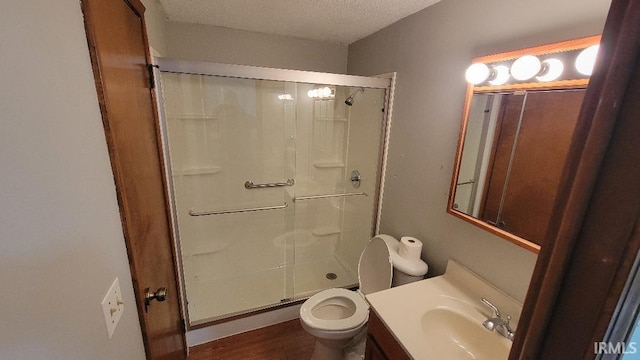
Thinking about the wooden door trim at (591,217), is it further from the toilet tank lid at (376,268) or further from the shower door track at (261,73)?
the shower door track at (261,73)

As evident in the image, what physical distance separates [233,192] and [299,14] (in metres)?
1.59

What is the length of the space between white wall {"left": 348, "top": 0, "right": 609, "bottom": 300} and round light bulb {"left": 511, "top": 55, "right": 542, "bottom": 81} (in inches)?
3.6

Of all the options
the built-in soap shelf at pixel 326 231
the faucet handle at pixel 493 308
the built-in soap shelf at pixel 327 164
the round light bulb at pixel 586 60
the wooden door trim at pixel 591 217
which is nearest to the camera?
the wooden door trim at pixel 591 217

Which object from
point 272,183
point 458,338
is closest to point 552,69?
point 458,338

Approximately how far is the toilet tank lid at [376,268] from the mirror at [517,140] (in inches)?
21.4

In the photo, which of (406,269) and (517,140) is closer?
(517,140)

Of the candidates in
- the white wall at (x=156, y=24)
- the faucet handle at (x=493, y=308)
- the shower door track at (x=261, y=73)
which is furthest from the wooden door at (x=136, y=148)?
the faucet handle at (x=493, y=308)

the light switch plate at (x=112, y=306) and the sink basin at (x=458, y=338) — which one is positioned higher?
the light switch plate at (x=112, y=306)

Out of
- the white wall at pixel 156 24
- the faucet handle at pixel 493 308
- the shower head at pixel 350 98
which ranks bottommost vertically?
the faucet handle at pixel 493 308

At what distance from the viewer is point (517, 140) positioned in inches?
45.1

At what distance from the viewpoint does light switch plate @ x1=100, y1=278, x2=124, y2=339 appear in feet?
2.19

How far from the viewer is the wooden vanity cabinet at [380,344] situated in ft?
3.53

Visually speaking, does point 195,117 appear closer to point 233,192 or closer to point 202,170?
point 202,170

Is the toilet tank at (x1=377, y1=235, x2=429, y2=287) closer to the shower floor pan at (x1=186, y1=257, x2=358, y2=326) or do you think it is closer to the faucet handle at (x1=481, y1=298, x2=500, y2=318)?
the faucet handle at (x1=481, y1=298, x2=500, y2=318)
